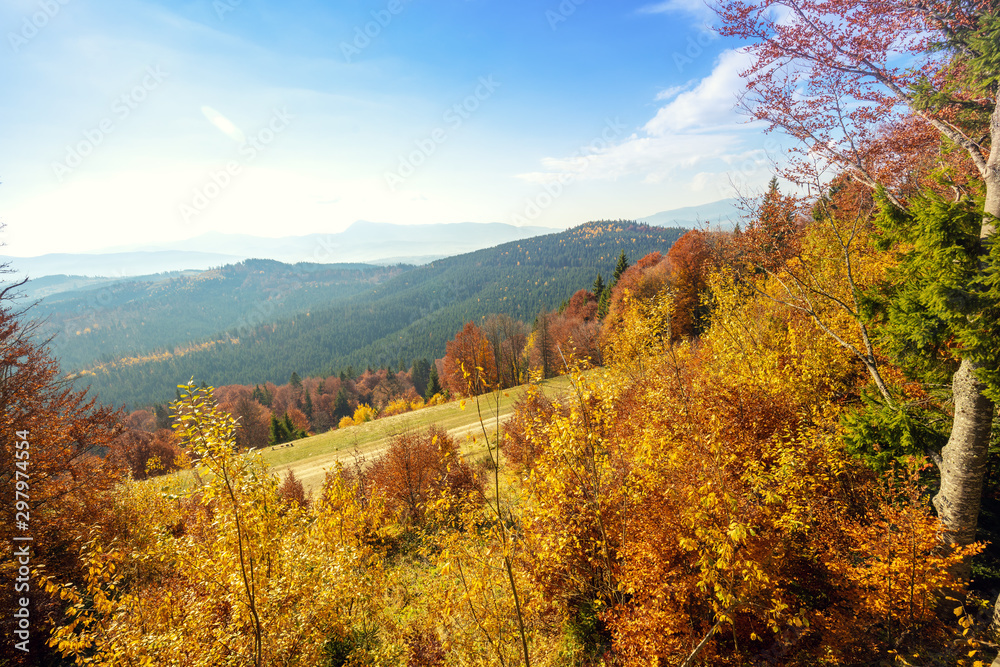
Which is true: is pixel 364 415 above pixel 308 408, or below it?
above

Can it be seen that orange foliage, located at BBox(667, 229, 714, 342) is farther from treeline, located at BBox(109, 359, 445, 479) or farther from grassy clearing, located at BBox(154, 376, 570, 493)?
treeline, located at BBox(109, 359, 445, 479)

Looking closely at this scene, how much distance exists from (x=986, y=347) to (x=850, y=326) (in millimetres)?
7279

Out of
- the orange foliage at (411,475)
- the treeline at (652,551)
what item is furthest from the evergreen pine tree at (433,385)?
the treeline at (652,551)

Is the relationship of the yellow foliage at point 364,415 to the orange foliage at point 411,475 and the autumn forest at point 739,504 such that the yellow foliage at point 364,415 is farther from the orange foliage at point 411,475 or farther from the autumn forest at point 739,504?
the autumn forest at point 739,504

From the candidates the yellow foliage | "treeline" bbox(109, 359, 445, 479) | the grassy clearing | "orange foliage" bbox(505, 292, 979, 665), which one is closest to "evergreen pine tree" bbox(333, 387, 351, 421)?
"treeline" bbox(109, 359, 445, 479)

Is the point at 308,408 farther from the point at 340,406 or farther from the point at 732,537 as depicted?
the point at 732,537

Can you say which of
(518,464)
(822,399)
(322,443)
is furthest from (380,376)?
(822,399)

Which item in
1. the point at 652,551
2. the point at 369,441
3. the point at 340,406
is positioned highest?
the point at 652,551

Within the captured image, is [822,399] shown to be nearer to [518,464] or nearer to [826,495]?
[826,495]

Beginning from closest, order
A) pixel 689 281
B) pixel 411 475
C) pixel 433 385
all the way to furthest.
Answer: pixel 411 475 < pixel 689 281 < pixel 433 385

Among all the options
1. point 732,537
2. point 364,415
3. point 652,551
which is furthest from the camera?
point 364,415

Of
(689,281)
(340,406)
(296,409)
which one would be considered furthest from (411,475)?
(340,406)

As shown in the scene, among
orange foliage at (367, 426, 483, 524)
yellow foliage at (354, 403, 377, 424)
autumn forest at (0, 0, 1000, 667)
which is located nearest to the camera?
autumn forest at (0, 0, 1000, 667)

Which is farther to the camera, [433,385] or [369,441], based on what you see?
[433,385]
